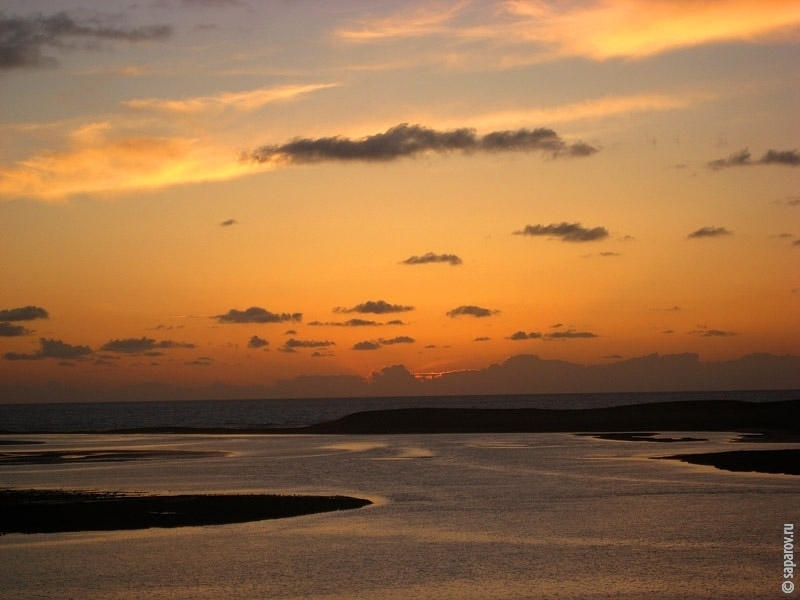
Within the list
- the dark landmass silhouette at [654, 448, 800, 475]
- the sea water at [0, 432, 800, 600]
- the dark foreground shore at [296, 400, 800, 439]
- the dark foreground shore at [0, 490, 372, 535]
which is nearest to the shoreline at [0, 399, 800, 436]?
the dark foreground shore at [296, 400, 800, 439]

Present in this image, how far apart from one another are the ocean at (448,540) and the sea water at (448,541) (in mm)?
79

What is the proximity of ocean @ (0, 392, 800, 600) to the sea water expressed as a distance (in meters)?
0.08

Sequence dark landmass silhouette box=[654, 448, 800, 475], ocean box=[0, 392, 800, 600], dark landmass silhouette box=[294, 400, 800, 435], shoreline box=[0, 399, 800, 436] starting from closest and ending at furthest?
ocean box=[0, 392, 800, 600] → dark landmass silhouette box=[654, 448, 800, 475] → shoreline box=[0, 399, 800, 436] → dark landmass silhouette box=[294, 400, 800, 435]

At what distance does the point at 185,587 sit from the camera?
91.3 feet

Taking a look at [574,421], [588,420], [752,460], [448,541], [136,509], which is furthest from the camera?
[588,420]

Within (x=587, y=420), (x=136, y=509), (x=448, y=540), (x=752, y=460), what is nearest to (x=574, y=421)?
(x=587, y=420)

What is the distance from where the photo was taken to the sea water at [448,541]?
27484mm

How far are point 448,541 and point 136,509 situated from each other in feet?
51.9

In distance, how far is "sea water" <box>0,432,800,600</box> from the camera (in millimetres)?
27484

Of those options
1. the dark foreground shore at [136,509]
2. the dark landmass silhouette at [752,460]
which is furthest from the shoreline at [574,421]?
the dark foreground shore at [136,509]

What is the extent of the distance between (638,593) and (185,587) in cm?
1278

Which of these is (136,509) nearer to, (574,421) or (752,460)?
(752,460)

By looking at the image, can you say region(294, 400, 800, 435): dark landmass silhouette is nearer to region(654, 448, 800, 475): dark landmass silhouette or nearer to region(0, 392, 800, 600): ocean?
region(654, 448, 800, 475): dark landmass silhouette

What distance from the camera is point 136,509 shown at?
42.6m
